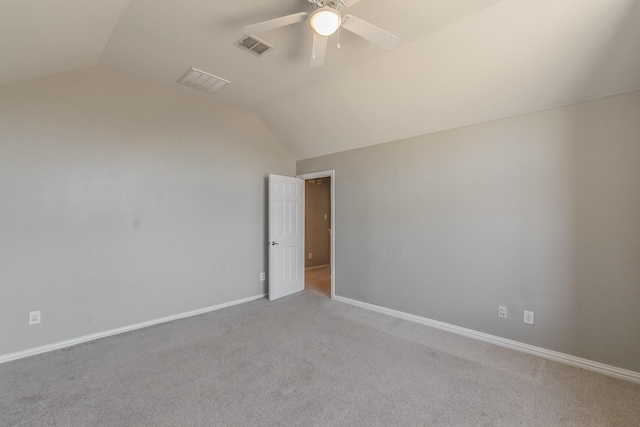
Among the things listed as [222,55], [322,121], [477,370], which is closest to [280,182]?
[322,121]

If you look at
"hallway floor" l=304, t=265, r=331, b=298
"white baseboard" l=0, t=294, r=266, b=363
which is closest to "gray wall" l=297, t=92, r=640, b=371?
"hallway floor" l=304, t=265, r=331, b=298

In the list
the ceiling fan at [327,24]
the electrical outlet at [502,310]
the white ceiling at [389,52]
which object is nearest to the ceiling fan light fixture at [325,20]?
the ceiling fan at [327,24]

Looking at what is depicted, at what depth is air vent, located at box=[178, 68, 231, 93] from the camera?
2.98m

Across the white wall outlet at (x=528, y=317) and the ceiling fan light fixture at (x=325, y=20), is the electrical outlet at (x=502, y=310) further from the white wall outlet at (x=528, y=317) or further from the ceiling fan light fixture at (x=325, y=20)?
the ceiling fan light fixture at (x=325, y=20)

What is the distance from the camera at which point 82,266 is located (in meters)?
2.79

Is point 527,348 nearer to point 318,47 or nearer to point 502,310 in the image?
point 502,310

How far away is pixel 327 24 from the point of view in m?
1.69

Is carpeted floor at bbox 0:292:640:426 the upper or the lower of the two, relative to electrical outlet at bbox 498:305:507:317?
lower

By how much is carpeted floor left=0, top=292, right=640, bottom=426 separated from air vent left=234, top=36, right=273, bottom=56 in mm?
2840

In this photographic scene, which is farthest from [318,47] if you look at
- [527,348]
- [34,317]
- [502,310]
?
[34,317]

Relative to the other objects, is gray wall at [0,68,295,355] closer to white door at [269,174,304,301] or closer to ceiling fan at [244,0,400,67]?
white door at [269,174,304,301]

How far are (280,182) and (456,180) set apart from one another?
2526mm

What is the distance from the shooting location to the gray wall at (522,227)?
2.22m

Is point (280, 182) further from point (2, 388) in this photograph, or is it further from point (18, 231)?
point (2, 388)
